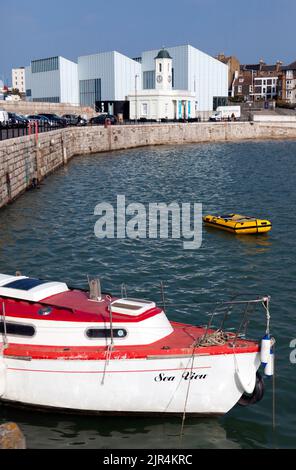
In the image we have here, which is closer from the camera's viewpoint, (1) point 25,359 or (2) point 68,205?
(1) point 25,359

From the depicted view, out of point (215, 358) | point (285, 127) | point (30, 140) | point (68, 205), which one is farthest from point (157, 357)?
point (285, 127)

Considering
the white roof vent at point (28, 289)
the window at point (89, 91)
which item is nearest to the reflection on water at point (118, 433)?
the white roof vent at point (28, 289)

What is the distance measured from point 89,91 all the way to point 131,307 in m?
108

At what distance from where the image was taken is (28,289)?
14.3m

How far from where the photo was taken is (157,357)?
12.5m

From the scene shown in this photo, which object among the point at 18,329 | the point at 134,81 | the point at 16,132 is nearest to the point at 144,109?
the point at 134,81

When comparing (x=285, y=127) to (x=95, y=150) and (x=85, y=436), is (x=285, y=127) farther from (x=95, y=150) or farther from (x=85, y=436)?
(x=85, y=436)

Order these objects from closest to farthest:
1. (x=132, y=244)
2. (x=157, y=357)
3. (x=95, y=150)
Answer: (x=157, y=357), (x=132, y=244), (x=95, y=150)

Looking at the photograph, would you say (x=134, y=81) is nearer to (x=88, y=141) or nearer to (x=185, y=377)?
(x=88, y=141)

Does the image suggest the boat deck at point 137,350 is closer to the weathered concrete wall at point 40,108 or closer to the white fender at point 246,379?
the white fender at point 246,379

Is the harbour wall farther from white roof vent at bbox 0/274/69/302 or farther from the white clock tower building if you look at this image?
white roof vent at bbox 0/274/69/302

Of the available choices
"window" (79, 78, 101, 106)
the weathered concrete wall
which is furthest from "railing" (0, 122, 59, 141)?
"window" (79, 78, 101, 106)

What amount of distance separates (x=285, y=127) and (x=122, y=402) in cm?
10918

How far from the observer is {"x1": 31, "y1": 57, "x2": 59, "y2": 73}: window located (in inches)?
4572
